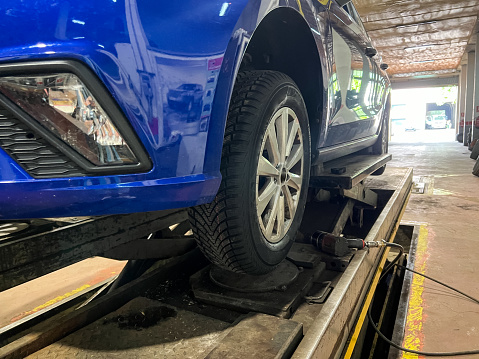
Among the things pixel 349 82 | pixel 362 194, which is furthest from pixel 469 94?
pixel 349 82

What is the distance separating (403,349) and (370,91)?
1.82 m

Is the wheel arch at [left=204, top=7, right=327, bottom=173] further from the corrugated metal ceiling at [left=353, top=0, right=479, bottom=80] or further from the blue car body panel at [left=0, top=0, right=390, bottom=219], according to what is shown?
the corrugated metal ceiling at [left=353, top=0, right=479, bottom=80]

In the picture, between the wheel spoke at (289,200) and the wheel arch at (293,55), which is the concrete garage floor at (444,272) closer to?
the wheel spoke at (289,200)

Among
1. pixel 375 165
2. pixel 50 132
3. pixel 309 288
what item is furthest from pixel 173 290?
pixel 375 165

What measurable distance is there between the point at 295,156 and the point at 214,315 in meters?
0.71

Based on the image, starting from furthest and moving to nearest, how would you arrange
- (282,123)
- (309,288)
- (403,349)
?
(403,349)
(309,288)
(282,123)

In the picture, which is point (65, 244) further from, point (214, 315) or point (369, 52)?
point (369, 52)

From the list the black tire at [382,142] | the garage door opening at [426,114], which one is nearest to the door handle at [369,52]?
the black tire at [382,142]

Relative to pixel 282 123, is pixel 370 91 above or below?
above

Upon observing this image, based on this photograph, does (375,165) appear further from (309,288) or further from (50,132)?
(50,132)

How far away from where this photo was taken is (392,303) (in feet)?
9.84

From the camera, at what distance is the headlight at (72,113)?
2.82 feet

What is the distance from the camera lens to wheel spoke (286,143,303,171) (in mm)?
1554

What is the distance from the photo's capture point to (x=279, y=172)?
147 centimetres
